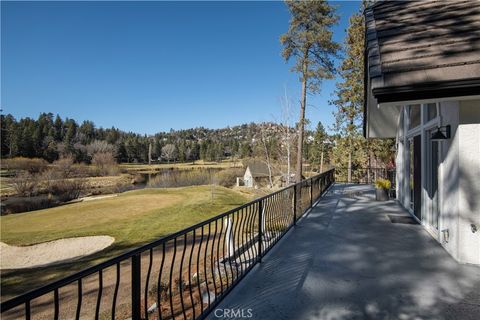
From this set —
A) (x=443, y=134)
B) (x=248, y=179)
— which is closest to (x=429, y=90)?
(x=443, y=134)

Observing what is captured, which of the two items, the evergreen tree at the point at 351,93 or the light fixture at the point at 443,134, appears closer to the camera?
the light fixture at the point at 443,134

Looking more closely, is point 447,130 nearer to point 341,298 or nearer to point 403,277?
point 403,277

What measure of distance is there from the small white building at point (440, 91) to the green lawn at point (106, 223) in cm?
1198

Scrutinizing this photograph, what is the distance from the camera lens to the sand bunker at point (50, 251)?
1212 centimetres

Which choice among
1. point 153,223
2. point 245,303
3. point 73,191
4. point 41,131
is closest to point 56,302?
point 245,303

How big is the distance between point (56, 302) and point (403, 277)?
336 cm

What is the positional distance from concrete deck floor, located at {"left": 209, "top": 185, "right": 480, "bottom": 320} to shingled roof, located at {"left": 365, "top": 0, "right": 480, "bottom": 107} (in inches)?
74.6

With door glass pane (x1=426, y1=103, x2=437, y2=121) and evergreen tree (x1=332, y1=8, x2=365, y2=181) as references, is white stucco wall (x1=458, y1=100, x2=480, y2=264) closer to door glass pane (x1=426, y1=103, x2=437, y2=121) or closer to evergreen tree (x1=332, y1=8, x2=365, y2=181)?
door glass pane (x1=426, y1=103, x2=437, y2=121)

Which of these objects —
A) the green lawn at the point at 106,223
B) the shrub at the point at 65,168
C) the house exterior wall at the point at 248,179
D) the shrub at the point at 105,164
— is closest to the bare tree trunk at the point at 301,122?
the green lawn at the point at 106,223

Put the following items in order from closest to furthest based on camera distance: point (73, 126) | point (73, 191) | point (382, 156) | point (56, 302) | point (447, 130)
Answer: point (56, 302) < point (447, 130) < point (382, 156) < point (73, 191) < point (73, 126)

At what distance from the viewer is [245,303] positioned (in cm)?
261

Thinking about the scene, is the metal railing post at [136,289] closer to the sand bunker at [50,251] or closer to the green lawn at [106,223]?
the green lawn at [106,223]

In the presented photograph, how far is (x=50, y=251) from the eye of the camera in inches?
529

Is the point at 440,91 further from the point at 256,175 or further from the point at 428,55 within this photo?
the point at 256,175
